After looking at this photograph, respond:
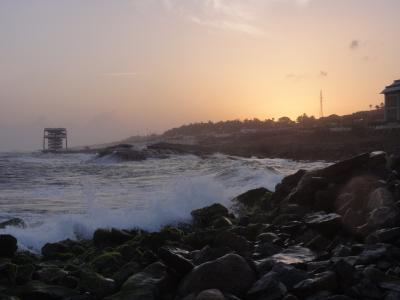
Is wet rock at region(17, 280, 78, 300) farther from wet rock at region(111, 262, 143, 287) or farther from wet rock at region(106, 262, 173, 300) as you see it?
wet rock at region(106, 262, 173, 300)

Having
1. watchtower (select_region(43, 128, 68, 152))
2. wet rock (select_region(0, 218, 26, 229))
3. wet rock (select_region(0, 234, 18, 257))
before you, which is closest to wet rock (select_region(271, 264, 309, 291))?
wet rock (select_region(0, 234, 18, 257))

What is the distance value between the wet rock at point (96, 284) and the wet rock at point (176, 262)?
2.20 feet

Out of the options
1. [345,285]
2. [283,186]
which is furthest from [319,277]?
[283,186]

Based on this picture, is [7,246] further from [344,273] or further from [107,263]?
[344,273]

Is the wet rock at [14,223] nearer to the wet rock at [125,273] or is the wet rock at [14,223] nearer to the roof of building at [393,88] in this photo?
the wet rock at [125,273]

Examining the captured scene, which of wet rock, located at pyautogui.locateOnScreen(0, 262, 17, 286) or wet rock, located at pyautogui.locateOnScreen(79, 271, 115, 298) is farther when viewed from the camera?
wet rock, located at pyautogui.locateOnScreen(0, 262, 17, 286)

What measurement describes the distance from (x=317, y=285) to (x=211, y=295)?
1.03m

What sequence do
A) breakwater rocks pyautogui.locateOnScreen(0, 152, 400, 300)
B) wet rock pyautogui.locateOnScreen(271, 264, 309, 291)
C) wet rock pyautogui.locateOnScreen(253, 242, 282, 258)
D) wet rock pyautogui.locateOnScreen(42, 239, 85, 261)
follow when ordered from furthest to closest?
1. wet rock pyautogui.locateOnScreen(42, 239, 85, 261)
2. wet rock pyautogui.locateOnScreen(253, 242, 282, 258)
3. wet rock pyautogui.locateOnScreen(271, 264, 309, 291)
4. breakwater rocks pyautogui.locateOnScreen(0, 152, 400, 300)

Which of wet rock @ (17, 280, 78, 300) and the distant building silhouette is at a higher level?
the distant building silhouette

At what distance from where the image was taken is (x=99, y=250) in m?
9.33

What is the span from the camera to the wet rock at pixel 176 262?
19.9ft

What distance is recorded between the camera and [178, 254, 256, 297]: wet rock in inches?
219

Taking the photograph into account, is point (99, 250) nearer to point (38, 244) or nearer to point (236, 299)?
point (38, 244)

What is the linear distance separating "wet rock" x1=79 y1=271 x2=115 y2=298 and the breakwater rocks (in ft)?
0.04
